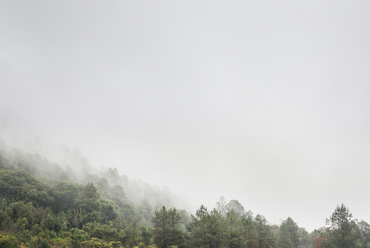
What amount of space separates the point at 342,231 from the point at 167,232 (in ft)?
111

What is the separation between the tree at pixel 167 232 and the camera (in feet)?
94.4

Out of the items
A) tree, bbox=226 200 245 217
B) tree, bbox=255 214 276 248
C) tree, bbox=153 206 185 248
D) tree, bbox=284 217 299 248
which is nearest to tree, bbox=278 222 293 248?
tree, bbox=255 214 276 248

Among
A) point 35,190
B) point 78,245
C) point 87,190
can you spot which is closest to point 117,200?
point 87,190

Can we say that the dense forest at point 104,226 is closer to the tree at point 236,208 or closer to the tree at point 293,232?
the tree at point 293,232

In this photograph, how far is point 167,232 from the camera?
29359mm

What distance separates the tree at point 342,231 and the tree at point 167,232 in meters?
30.7

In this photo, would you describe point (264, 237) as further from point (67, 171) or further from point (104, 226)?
point (67, 171)

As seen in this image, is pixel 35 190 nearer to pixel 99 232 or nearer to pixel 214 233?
pixel 99 232

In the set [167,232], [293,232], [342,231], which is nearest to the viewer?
[167,232]

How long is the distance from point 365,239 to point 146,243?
2408 inches

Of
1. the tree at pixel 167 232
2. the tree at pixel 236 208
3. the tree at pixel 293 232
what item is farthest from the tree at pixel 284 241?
the tree at pixel 167 232

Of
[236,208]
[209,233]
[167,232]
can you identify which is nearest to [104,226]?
[167,232]

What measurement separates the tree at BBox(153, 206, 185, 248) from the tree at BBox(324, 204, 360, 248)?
30652 millimetres

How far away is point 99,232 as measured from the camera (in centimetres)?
3538
